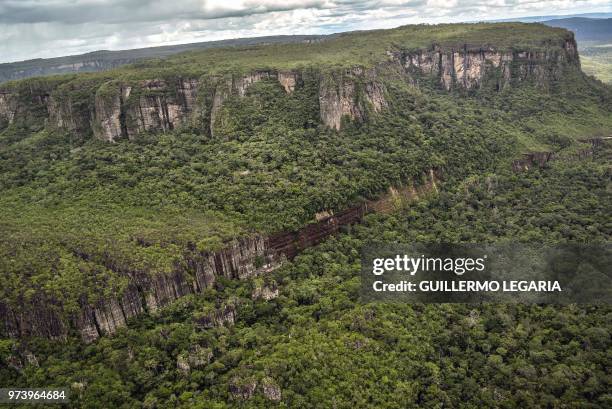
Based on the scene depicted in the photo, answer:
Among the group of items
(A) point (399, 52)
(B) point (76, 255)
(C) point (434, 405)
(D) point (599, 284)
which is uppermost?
(A) point (399, 52)

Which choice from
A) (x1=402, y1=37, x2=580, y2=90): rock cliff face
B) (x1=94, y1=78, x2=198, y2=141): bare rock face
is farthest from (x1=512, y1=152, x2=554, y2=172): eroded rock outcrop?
(x1=94, y1=78, x2=198, y2=141): bare rock face

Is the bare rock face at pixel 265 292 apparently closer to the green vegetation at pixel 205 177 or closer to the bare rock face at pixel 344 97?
the green vegetation at pixel 205 177

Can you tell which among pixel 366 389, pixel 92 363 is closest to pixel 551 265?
pixel 366 389

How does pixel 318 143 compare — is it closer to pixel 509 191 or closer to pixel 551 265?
pixel 509 191

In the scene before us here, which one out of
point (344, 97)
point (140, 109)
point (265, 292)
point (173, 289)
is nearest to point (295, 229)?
point (265, 292)

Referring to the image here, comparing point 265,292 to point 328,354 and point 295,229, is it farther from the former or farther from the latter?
point 328,354

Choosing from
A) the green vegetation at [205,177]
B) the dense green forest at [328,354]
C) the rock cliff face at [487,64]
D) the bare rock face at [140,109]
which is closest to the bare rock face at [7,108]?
the green vegetation at [205,177]

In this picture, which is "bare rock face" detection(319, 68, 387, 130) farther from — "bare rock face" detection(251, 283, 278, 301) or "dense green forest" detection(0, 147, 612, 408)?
"bare rock face" detection(251, 283, 278, 301)
